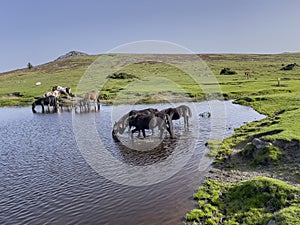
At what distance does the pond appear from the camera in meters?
12.0

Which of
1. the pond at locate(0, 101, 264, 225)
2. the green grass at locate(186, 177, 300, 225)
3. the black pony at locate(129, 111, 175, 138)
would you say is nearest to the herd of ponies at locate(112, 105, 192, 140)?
the black pony at locate(129, 111, 175, 138)

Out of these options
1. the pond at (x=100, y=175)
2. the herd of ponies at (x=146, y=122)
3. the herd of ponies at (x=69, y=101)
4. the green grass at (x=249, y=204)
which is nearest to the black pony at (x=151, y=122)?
the herd of ponies at (x=146, y=122)

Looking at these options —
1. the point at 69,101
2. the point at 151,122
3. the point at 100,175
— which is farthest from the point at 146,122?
the point at 69,101

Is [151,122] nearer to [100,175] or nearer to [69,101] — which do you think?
[100,175]

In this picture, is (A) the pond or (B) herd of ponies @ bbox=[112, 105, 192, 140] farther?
(B) herd of ponies @ bbox=[112, 105, 192, 140]

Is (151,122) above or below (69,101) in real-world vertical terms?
below

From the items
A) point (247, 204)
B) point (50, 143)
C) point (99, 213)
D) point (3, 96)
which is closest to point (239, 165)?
point (247, 204)

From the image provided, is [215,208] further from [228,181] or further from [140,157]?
[140,157]

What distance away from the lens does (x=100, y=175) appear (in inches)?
629

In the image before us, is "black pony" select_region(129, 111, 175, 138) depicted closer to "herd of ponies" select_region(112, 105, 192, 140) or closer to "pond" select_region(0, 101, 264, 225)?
"herd of ponies" select_region(112, 105, 192, 140)

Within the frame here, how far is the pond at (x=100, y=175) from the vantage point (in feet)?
39.4

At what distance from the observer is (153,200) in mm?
12914

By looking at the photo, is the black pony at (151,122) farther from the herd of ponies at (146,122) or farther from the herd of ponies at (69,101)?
the herd of ponies at (69,101)

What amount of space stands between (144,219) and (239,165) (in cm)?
698
